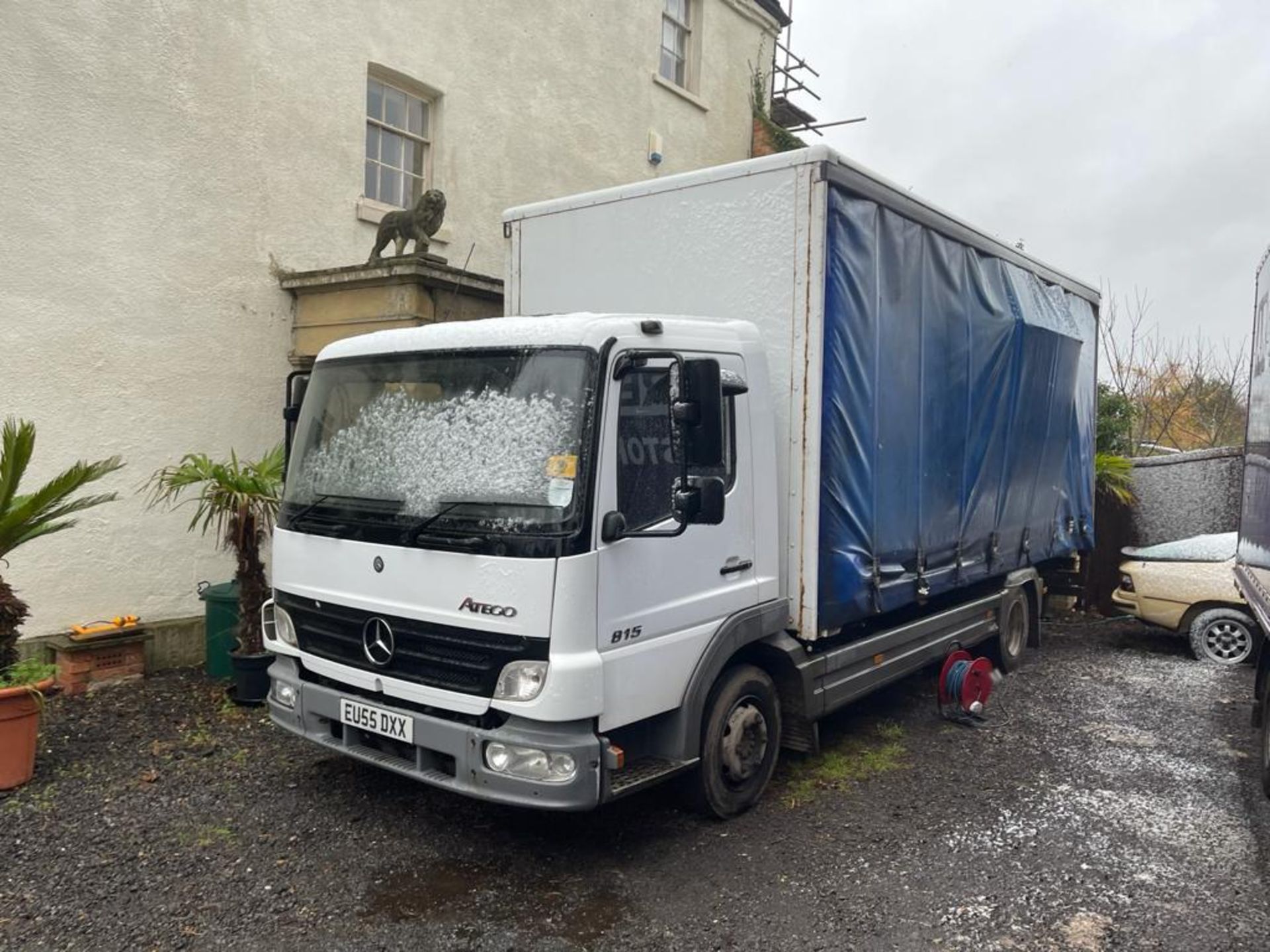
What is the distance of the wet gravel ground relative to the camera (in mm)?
3758

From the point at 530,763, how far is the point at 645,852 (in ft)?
3.37

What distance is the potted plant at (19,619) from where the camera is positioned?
4910mm

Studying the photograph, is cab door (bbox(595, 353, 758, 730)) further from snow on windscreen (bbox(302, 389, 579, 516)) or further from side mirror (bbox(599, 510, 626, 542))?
snow on windscreen (bbox(302, 389, 579, 516))

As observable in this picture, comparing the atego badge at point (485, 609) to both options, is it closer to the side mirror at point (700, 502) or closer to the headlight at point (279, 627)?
the side mirror at point (700, 502)

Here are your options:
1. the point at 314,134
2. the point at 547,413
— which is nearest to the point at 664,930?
the point at 547,413

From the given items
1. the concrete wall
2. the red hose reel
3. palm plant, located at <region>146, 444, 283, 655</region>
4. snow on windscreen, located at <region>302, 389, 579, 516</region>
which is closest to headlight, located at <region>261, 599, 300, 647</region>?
snow on windscreen, located at <region>302, 389, 579, 516</region>

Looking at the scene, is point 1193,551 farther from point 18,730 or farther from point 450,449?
point 18,730

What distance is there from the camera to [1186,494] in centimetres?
1115

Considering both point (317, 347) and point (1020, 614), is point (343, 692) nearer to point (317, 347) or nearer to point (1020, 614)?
point (317, 347)

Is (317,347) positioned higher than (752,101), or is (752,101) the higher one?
(752,101)

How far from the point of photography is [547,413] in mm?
3916

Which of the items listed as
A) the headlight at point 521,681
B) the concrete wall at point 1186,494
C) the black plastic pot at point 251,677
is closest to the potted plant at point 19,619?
the black plastic pot at point 251,677

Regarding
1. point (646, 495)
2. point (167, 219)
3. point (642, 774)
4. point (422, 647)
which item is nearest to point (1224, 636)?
point (642, 774)

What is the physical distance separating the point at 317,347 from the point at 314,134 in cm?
194
